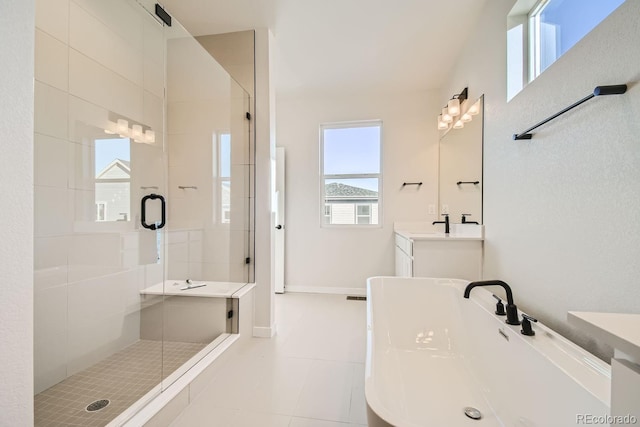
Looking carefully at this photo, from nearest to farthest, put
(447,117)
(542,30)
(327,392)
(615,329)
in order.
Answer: (615,329)
(542,30)
(327,392)
(447,117)

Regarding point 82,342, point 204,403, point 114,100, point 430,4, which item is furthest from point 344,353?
point 430,4

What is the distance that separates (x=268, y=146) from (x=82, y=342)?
1.95 meters

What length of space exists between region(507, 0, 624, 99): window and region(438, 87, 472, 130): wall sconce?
23.7 inches

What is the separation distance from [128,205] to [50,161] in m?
0.55

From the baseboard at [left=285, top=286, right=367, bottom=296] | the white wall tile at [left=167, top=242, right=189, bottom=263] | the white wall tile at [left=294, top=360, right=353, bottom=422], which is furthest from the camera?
the baseboard at [left=285, top=286, right=367, bottom=296]

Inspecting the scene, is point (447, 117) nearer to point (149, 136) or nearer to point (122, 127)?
point (149, 136)

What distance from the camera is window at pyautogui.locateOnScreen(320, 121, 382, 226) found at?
3.79 metres

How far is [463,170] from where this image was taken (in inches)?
107

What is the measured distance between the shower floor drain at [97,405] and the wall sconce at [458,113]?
127 inches

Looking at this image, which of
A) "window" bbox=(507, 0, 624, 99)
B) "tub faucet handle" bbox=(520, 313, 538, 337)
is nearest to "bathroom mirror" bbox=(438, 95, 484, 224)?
"window" bbox=(507, 0, 624, 99)

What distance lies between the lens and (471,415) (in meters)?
1.29

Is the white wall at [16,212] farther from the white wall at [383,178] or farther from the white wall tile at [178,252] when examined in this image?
the white wall at [383,178]

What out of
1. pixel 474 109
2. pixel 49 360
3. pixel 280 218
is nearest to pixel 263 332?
pixel 49 360

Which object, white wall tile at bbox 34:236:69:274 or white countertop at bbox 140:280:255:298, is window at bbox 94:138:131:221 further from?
white countertop at bbox 140:280:255:298
